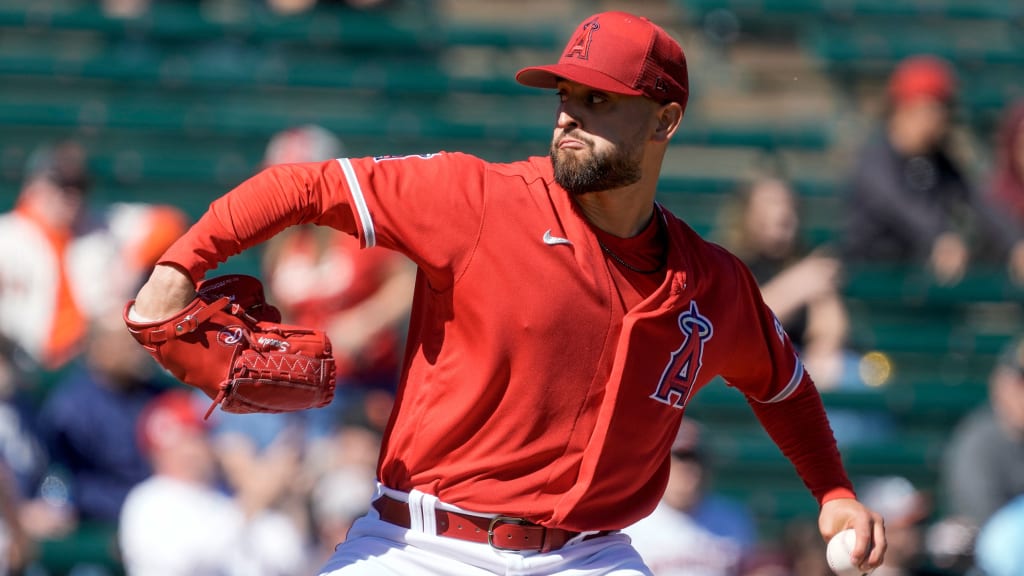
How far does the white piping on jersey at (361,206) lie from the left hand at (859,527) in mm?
1392

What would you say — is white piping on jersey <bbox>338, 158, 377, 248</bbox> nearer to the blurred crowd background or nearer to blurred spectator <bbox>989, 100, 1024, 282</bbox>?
the blurred crowd background

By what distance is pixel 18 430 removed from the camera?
601cm

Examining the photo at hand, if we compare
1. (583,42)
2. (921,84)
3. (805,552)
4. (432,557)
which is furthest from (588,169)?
(921,84)

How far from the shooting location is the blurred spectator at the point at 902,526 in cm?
610

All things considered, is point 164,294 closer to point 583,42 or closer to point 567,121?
point 567,121

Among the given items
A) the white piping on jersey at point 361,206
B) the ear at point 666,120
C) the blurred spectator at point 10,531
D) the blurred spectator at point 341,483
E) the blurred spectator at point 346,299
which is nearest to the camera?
the white piping on jersey at point 361,206

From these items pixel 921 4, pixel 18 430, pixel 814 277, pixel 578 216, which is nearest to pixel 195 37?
pixel 18 430

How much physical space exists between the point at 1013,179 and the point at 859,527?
481 cm

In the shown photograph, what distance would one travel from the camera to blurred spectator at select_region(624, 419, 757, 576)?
19.2ft

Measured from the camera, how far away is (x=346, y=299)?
673 centimetres

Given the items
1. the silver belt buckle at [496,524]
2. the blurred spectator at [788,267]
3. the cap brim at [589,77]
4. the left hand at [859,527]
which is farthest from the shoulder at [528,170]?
the blurred spectator at [788,267]

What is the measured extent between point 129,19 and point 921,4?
496 centimetres

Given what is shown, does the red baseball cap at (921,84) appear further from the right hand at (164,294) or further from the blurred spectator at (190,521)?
the right hand at (164,294)

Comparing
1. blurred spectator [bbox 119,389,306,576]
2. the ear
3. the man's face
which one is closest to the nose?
the man's face
